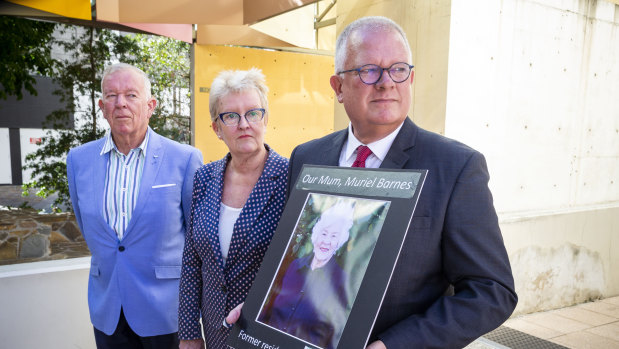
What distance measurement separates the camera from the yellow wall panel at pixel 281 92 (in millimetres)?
6766

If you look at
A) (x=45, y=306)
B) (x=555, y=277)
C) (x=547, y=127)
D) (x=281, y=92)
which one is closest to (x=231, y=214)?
(x=45, y=306)

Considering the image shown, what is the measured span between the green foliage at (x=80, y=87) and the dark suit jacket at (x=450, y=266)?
6100 mm

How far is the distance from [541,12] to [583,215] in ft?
8.33

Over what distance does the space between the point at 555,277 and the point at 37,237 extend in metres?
6.19

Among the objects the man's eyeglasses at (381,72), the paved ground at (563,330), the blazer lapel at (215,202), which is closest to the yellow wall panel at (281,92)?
the paved ground at (563,330)

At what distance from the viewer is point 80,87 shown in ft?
21.4

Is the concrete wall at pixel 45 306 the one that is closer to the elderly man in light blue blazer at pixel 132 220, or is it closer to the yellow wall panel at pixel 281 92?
the elderly man in light blue blazer at pixel 132 220

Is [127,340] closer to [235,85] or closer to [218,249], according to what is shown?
[218,249]

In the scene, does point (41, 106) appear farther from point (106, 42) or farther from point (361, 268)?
point (361, 268)

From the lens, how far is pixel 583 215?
5488 millimetres

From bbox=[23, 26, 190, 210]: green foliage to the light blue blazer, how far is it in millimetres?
4327

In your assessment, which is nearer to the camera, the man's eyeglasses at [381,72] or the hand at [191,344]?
the man's eyeglasses at [381,72]

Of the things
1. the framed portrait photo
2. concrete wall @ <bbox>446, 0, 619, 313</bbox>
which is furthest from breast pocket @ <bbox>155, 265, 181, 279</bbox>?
concrete wall @ <bbox>446, 0, 619, 313</bbox>

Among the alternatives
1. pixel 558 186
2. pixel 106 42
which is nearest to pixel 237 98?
pixel 558 186
